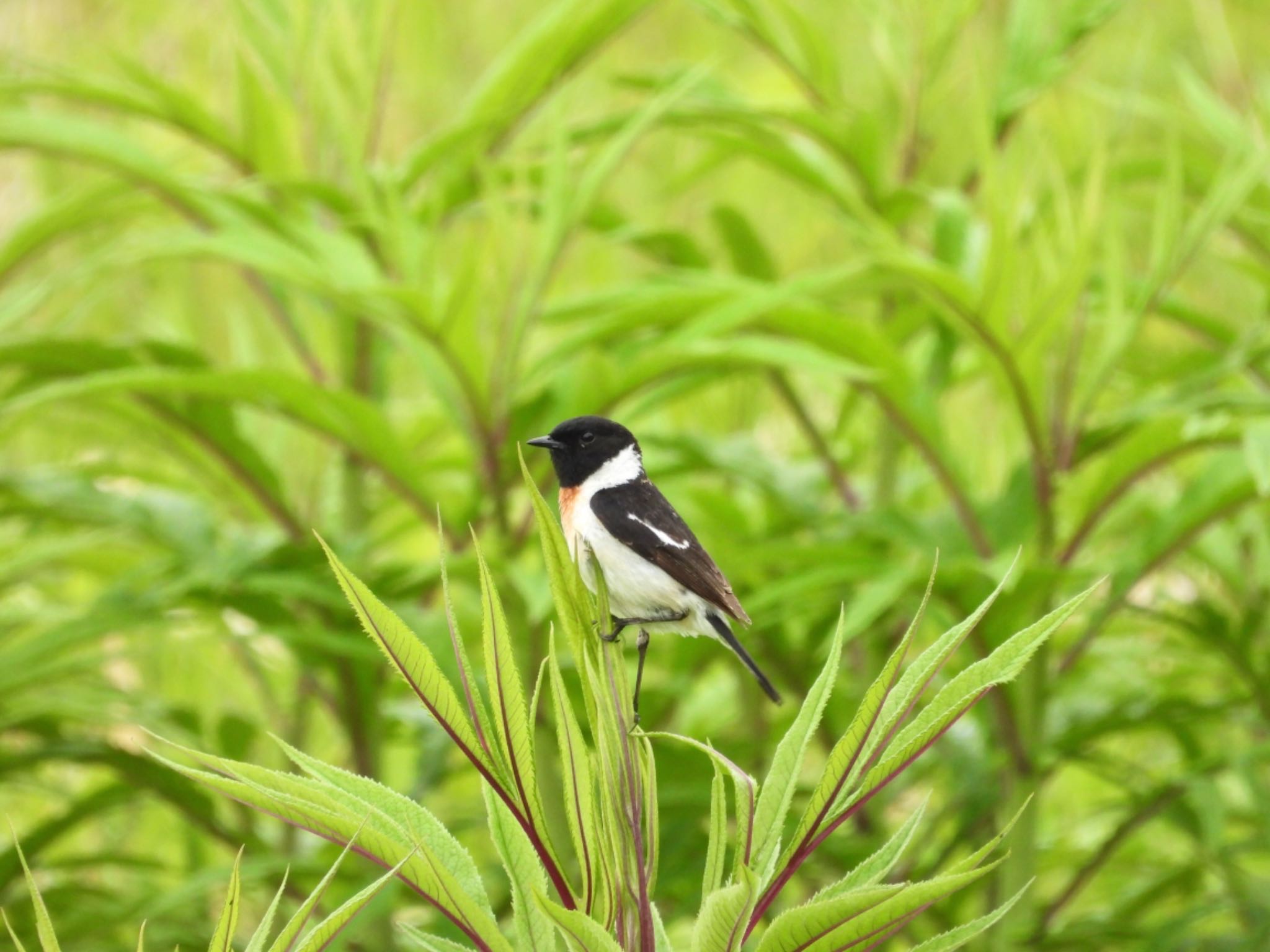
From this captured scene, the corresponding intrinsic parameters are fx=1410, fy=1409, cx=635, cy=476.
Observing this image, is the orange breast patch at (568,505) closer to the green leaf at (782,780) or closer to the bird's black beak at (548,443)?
the bird's black beak at (548,443)

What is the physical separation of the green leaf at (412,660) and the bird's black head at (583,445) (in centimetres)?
37

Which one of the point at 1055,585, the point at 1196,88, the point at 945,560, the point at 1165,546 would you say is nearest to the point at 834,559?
the point at 945,560

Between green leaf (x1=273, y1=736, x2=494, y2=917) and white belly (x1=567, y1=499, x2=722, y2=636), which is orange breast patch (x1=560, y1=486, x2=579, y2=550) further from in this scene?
green leaf (x1=273, y1=736, x2=494, y2=917)

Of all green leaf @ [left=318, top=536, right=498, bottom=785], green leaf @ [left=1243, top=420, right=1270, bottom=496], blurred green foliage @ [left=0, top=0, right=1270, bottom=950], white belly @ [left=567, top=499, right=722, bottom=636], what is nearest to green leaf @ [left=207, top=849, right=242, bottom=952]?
green leaf @ [left=318, top=536, right=498, bottom=785]

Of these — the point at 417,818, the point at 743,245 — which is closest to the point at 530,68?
the point at 743,245

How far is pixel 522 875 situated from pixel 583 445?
1.23 ft

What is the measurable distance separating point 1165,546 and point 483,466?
2.29 ft

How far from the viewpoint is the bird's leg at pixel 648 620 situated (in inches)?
35.2

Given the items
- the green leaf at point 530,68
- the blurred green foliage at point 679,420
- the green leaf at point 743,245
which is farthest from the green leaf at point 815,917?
the green leaf at point 743,245

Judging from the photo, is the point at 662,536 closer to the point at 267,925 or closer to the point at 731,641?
the point at 731,641

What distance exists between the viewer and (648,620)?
922 mm

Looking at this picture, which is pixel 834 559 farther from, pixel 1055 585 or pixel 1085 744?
pixel 1085 744

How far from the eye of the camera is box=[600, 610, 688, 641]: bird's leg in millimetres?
893

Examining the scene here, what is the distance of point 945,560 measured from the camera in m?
1.38
